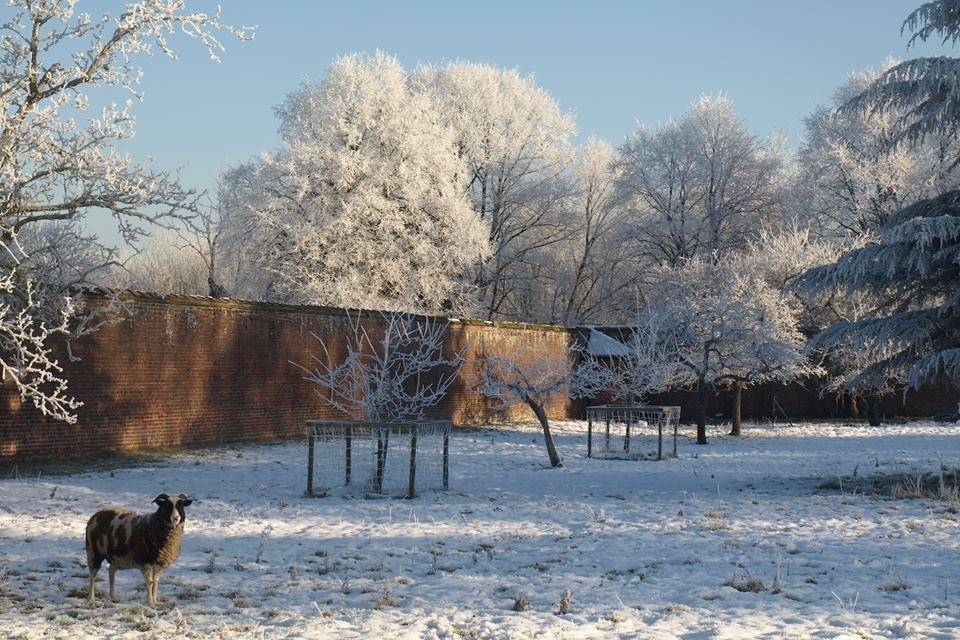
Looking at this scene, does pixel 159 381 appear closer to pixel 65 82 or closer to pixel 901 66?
pixel 65 82

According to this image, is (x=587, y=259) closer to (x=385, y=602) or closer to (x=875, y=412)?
(x=875, y=412)

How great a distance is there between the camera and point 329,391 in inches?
871

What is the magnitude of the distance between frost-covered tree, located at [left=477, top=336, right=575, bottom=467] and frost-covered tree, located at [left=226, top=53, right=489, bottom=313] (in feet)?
15.3

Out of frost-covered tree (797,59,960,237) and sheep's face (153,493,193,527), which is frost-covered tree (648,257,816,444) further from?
sheep's face (153,493,193,527)

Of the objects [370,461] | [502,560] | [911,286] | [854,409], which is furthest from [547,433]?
[854,409]

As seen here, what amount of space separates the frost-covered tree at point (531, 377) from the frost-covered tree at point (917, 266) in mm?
4962

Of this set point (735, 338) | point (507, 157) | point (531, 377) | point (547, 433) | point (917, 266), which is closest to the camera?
point (917, 266)

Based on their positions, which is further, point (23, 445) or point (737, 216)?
point (737, 216)

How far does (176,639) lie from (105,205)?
419 centimetres

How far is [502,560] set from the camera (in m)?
9.09

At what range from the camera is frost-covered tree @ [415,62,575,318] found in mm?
40312

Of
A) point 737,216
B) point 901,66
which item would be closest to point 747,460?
point 901,66

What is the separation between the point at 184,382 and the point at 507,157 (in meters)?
24.6

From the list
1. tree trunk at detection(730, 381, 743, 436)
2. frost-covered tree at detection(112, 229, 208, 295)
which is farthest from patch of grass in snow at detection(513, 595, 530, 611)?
frost-covered tree at detection(112, 229, 208, 295)
